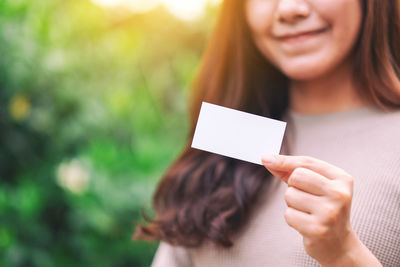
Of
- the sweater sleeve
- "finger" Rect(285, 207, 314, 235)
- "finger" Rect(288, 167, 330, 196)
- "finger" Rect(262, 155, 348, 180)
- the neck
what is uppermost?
the neck

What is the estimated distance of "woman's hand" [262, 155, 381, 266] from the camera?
90 cm

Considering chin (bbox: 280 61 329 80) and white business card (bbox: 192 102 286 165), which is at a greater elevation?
chin (bbox: 280 61 329 80)

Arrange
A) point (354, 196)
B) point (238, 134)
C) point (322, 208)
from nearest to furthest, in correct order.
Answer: point (322, 208) < point (238, 134) < point (354, 196)

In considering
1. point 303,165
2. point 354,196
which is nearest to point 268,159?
point 303,165

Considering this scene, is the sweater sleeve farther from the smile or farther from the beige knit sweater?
the smile

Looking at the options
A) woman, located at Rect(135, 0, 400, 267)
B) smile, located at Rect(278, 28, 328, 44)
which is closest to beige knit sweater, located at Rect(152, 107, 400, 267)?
woman, located at Rect(135, 0, 400, 267)

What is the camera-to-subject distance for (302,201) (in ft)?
3.04

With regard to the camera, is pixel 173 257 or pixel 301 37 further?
pixel 173 257

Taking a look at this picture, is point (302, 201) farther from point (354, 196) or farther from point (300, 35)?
point (300, 35)

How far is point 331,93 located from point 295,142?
192mm

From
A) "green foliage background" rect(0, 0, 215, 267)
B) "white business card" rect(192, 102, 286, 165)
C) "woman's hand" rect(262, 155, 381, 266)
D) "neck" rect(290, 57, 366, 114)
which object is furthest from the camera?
"green foliage background" rect(0, 0, 215, 267)

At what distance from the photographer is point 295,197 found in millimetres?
936

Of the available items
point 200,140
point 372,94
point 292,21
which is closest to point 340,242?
point 200,140

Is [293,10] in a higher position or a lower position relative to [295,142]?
higher
